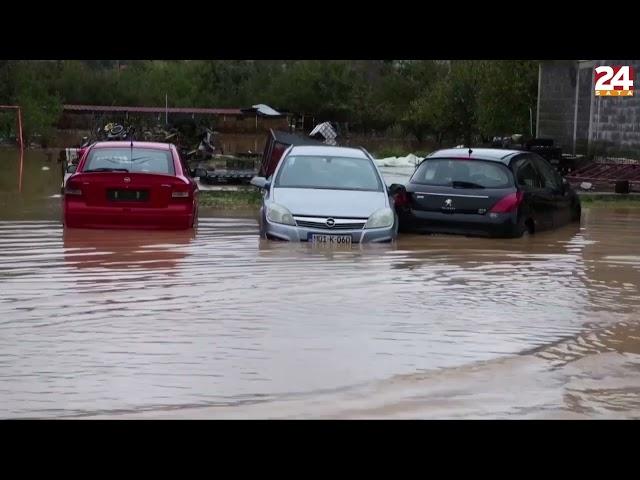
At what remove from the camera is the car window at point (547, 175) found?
1838 cm

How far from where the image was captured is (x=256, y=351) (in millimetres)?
9133

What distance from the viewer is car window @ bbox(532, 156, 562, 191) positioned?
18.4 meters

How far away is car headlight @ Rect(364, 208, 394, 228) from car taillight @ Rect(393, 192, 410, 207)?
1.53m

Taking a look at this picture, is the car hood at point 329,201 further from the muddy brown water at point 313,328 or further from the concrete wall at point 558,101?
the concrete wall at point 558,101

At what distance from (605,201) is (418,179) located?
963 centimetres

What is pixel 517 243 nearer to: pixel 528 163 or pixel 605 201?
pixel 528 163

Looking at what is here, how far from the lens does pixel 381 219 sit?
15.1 metres

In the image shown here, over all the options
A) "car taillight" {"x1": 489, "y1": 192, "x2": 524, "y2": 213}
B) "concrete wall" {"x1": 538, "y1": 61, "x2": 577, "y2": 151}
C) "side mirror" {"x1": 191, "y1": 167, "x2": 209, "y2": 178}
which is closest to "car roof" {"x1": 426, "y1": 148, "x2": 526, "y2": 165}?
"car taillight" {"x1": 489, "y1": 192, "x2": 524, "y2": 213}

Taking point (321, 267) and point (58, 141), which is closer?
point (321, 267)

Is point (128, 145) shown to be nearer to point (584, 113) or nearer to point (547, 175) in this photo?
point (547, 175)

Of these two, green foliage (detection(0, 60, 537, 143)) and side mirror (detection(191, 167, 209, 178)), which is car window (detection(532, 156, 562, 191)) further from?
green foliage (detection(0, 60, 537, 143))

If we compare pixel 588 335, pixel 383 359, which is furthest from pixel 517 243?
pixel 383 359

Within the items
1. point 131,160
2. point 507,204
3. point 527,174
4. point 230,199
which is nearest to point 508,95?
point 230,199

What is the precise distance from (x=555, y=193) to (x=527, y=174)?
1196 mm
